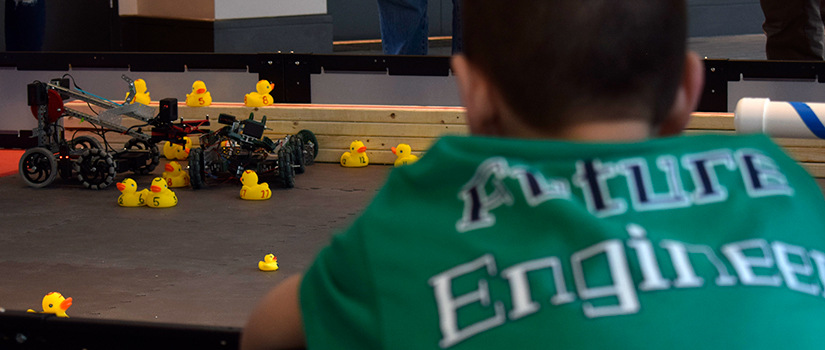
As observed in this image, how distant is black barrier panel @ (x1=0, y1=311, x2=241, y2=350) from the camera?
2.89ft

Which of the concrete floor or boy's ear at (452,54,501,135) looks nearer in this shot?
boy's ear at (452,54,501,135)

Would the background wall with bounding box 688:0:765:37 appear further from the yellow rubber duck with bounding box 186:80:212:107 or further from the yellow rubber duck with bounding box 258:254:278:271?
the yellow rubber duck with bounding box 258:254:278:271

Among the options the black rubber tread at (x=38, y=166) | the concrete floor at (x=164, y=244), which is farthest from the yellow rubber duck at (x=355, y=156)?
the black rubber tread at (x=38, y=166)

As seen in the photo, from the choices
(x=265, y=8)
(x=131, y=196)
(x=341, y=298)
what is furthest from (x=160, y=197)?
(x=265, y=8)

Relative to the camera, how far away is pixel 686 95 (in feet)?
2.04

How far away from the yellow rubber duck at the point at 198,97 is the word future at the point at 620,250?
4.28 metres

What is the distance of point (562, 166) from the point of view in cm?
56

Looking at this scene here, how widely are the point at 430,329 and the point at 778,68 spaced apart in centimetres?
402

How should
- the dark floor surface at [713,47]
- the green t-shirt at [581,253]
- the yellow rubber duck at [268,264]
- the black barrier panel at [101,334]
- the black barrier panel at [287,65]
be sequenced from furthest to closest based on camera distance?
1. the dark floor surface at [713,47]
2. the black barrier panel at [287,65]
3. the yellow rubber duck at [268,264]
4. the black barrier panel at [101,334]
5. the green t-shirt at [581,253]

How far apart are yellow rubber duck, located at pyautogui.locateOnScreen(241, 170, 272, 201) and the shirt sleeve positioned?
10.6 ft

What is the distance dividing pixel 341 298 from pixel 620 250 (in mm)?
177

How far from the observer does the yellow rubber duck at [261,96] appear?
464 cm

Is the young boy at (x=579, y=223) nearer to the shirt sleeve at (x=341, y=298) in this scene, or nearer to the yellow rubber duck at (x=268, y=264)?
the shirt sleeve at (x=341, y=298)

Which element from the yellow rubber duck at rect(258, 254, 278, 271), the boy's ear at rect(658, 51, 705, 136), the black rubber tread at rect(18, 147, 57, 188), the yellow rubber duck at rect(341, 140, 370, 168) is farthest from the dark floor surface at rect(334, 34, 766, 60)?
the boy's ear at rect(658, 51, 705, 136)
